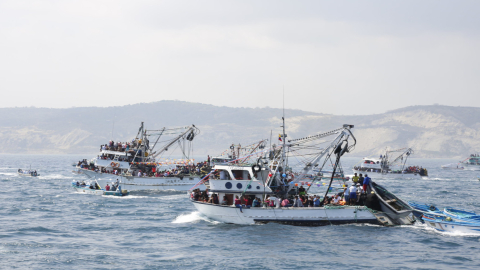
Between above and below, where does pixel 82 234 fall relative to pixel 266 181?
below

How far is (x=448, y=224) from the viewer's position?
3709 cm

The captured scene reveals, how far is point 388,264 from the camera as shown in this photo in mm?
29562

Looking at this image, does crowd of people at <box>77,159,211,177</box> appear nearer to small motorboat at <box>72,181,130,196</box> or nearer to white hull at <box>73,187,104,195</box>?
small motorboat at <box>72,181,130,196</box>

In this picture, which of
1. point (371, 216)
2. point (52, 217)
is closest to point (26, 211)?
point (52, 217)

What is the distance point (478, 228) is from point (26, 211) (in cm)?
3979

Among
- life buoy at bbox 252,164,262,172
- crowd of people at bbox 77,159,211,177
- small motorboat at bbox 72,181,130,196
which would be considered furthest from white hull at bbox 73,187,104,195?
life buoy at bbox 252,164,262,172

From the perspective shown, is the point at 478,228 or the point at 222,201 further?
the point at 222,201

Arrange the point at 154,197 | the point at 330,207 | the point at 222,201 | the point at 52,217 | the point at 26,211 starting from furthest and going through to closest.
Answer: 1. the point at 154,197
2. the point at 26,211
3. the point at 52,217
4. the point at 222,201
5. the point at 330,207

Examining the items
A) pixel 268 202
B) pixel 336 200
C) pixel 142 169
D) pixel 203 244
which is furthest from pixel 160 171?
pixel 203 244

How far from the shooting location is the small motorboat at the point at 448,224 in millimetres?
36312

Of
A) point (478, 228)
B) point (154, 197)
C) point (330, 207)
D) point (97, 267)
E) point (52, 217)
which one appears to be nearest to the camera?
point (97, 267)

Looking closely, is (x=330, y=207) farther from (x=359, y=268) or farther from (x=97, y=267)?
(x=97, y=267)

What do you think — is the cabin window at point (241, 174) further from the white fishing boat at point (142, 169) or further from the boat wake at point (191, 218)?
the white fishing boat at point (142, 169)

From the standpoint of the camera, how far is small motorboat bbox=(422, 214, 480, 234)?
36312 mm
